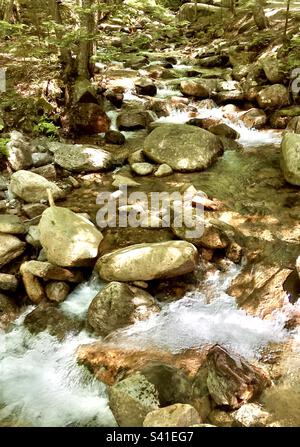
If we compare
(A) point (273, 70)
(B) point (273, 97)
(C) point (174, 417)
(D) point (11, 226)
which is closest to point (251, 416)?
(C) point (174, 417)

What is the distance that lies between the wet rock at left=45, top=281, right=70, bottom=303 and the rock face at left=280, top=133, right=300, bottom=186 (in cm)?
431

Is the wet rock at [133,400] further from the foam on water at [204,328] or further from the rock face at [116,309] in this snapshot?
the rock face at [116,309]

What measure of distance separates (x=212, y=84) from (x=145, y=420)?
10.8 m

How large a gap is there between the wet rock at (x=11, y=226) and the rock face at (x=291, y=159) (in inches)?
182

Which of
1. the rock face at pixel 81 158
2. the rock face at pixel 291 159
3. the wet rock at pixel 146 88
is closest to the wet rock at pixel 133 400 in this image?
the rock face at pixel 291 159

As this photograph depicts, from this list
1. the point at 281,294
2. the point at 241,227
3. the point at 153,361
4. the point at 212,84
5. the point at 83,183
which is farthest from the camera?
the point at 212,84

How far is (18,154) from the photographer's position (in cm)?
769

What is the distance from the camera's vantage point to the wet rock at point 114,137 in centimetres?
898

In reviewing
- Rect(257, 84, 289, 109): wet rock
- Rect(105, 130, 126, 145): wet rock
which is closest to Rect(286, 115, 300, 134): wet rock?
Rect(257, 84, 289, 109): wet rock

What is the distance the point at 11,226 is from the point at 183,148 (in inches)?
151

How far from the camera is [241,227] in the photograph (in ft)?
19.3

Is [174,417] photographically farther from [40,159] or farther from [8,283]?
[40,159]

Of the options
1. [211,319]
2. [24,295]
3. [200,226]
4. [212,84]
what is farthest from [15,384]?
[212,84]
